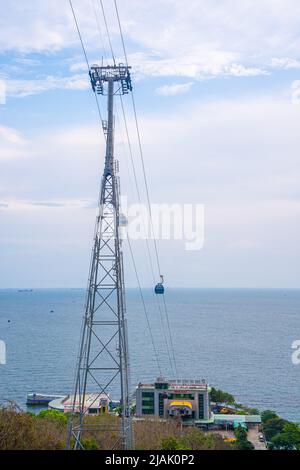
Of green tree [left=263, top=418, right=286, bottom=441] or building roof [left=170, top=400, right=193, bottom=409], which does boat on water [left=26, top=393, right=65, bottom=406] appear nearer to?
building roof [left=170, top=400, right=193, bottom=409]

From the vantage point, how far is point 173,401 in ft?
88.8

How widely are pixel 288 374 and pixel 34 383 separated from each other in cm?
2179

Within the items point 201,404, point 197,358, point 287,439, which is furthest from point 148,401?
point 197,358

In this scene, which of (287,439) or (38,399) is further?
(38,399)

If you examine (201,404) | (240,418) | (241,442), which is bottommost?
(241,442)

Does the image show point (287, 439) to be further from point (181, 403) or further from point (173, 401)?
point (173, 401)

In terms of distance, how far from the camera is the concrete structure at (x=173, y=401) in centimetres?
2658

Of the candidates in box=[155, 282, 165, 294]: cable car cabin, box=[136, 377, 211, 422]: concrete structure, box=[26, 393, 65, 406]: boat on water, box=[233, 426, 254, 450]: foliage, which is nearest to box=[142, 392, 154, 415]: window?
box=[136, 377, 211, 422]: concrete structure

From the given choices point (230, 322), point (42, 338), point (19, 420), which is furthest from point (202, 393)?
point (230, 322)

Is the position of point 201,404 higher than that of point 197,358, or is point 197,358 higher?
point 197,358

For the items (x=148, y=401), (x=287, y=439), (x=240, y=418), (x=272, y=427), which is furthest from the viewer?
(x=148, y=401)
